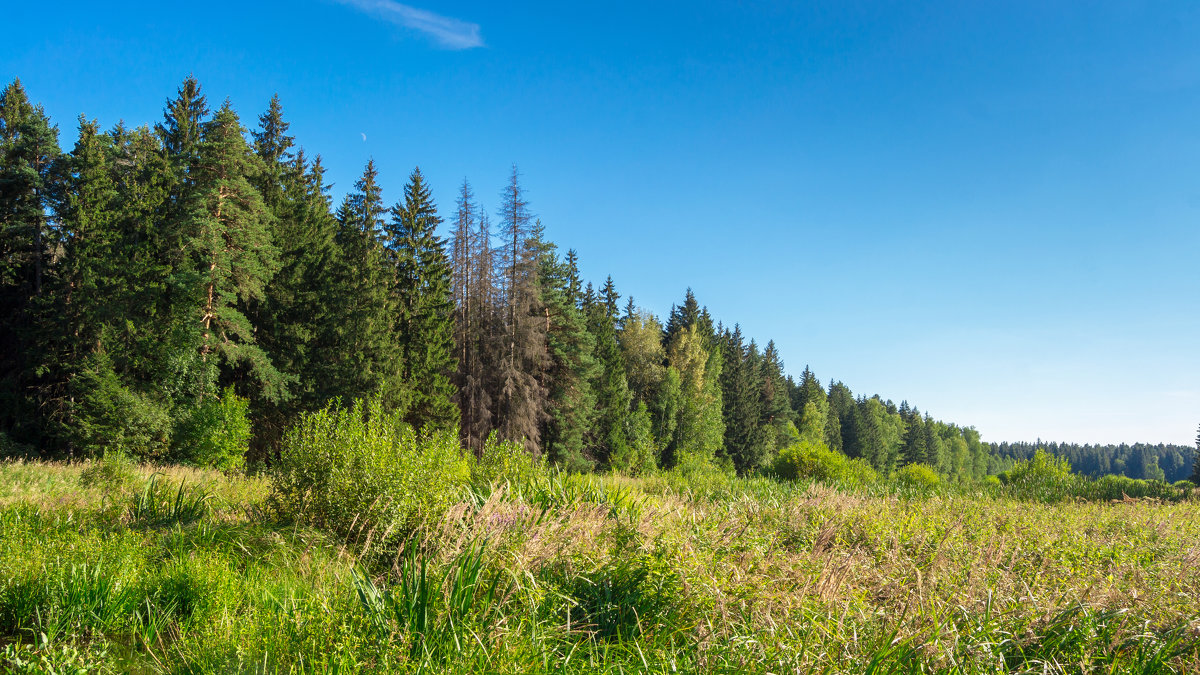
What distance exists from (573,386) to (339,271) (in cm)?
1434

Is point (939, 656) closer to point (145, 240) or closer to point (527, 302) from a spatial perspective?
point (527, 302)

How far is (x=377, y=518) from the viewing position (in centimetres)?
716

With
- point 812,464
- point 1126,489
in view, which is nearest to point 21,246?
point 812,464

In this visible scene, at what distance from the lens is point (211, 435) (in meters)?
23.5

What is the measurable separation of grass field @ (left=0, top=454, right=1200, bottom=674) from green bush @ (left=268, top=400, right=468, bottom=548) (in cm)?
24

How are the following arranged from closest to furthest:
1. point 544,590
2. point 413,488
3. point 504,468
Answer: point 544,590 < point 413,488 < point 504,468

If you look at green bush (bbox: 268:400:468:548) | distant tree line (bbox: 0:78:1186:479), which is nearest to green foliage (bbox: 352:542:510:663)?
green bush (bbox: 268:400:468:548)

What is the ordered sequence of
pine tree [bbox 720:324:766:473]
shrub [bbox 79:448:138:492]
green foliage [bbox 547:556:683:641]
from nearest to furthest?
1. green foliage [bbox 547:556:683:641]
2. shrub [bbox 79:448:138:492]
3. pine tree [bbox 720:324:766:473]

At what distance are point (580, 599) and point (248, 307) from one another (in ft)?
99.3

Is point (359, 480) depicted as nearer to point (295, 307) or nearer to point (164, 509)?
point (164, 509)

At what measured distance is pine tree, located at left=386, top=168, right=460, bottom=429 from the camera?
1197 inches

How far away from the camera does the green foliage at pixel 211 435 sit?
926 inches

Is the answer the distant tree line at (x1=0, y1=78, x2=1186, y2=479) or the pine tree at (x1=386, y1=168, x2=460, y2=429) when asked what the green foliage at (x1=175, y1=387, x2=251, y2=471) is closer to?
the distant tree line at (x1=0, y1=78, x2=1186, y2=479)

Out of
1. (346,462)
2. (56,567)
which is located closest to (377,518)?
(346,462)
